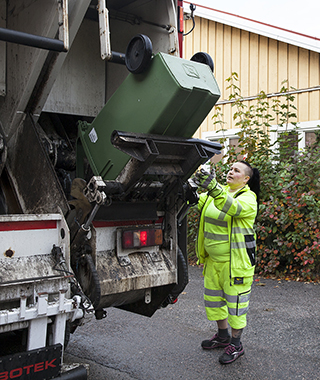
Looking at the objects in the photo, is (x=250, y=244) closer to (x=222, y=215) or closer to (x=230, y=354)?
(x=222, y=215)

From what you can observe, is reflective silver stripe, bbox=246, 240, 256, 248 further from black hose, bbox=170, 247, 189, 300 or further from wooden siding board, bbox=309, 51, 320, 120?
wooden siding board, bbox=309, 51, 320, 120

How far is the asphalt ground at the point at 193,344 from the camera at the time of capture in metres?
2.95

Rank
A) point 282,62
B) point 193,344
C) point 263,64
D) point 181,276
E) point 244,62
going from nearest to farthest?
point 181,276 → point 193,344 → point 282,62 → point 263,64 → point 244,62

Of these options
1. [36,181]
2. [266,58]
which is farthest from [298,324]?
[266,58]

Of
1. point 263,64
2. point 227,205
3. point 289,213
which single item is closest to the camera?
point 227,205

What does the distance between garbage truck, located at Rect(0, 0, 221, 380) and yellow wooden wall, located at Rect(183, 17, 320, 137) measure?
227 inches

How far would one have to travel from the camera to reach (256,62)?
9039 mm

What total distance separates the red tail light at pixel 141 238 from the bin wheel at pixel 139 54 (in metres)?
0.96

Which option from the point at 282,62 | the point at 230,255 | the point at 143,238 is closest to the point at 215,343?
the point at 230,255

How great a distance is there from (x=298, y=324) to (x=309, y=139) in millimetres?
5061

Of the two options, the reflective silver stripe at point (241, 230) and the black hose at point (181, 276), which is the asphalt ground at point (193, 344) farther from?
the reflective silver stripe at point (241, 230)

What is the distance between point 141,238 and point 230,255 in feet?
2.78

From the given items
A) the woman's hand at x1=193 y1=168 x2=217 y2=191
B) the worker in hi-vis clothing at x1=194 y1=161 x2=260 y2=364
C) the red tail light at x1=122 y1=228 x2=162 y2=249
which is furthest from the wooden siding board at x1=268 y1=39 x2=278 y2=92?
the red tail light at x1=122 y1=228 x2=162 y2=249

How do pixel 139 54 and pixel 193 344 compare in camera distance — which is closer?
pixel 139 54
